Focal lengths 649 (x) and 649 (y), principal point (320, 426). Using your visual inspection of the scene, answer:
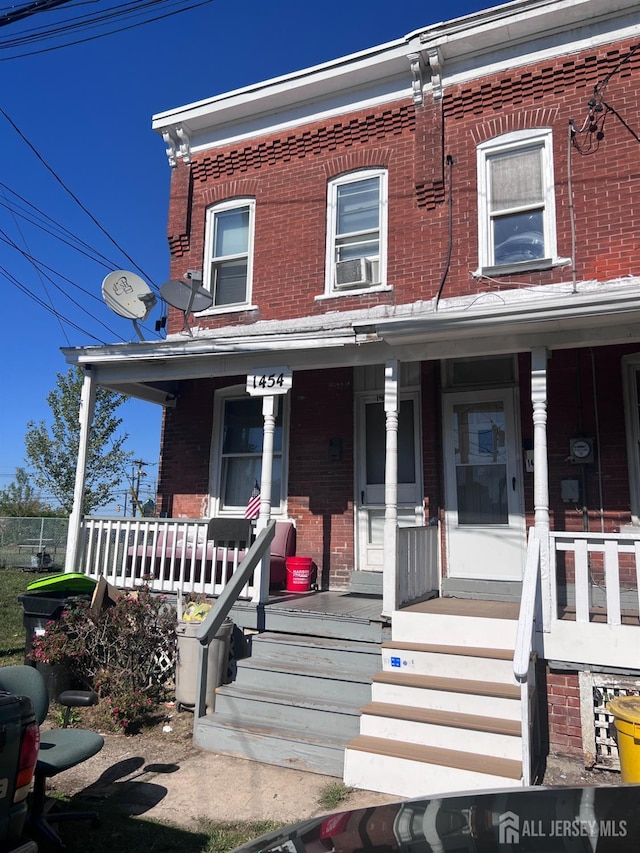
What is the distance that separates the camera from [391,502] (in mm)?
6422

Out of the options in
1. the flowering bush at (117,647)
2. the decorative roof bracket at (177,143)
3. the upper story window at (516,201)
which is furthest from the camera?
the decorative roof bracket at (177,143)

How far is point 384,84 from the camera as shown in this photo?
9.09 meters

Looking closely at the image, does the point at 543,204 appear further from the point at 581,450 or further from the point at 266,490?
the point at 266,490

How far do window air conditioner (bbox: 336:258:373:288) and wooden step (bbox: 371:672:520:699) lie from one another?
16.9 feet

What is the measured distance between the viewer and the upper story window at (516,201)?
7.99 metres

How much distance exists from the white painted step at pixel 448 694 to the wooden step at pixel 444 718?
0.05 m

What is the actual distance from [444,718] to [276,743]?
1.38 meters

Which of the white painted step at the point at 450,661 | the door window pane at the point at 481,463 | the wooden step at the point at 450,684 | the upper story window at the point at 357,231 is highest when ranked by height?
the upper story window at the point at 357,231

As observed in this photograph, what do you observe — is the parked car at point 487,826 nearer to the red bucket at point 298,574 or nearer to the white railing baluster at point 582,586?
the white railing baluster at point 582,586

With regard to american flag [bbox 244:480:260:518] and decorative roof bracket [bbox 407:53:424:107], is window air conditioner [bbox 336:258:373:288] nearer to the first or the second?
decorative roof bracket [bbox 407:53:424:107]

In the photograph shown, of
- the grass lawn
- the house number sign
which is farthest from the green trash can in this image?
the house number sign

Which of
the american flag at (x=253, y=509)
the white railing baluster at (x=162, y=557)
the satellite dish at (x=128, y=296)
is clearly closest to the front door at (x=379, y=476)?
the american flag at (x=253, y=509)

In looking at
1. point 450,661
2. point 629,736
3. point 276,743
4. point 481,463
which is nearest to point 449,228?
point 481,463

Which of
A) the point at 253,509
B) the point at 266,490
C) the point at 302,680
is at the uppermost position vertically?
the point at 266,490
